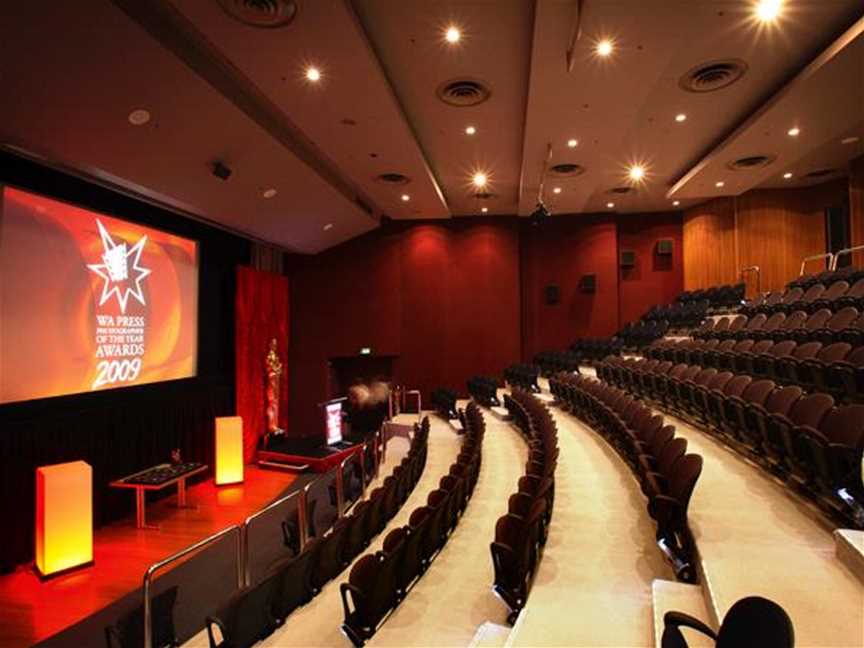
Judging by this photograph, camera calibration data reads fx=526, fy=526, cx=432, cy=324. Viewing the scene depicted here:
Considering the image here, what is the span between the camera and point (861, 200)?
8.34m

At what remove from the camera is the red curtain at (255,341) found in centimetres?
883

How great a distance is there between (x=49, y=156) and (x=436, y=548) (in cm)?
492

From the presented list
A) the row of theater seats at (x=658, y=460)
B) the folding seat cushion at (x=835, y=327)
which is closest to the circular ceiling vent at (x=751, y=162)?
→ the folding seat cushion at (x=835, y=327)

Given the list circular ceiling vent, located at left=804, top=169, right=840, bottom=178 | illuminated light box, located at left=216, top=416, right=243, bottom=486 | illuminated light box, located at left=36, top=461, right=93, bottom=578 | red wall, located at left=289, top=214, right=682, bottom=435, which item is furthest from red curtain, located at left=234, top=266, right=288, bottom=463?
circular ceiling vent, located at left=804, top=169, right=840, bottom=178

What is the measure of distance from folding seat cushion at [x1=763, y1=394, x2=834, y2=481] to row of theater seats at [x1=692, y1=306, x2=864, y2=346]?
170cm

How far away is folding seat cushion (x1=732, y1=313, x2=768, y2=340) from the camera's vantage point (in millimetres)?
6310

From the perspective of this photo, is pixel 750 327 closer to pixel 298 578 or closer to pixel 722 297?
pixel 722 297

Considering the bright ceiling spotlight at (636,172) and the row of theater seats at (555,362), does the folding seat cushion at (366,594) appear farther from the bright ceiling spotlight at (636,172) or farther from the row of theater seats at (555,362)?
the bright ceiling spotlight at (636,172)

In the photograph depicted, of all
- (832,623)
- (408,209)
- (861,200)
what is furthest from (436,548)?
(861,200)

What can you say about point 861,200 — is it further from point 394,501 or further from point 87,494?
point 87,494

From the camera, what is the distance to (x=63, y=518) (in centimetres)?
491

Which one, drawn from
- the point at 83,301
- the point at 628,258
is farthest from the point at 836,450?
the point at 628,258

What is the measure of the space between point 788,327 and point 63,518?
7.56m

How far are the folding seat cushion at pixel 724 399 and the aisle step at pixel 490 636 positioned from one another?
2378mm
